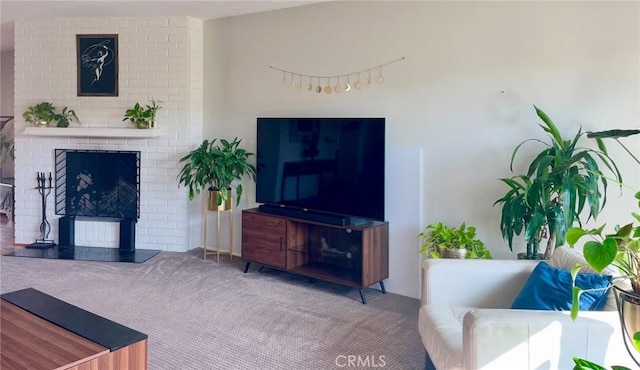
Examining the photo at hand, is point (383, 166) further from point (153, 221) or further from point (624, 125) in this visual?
point (153, 221)

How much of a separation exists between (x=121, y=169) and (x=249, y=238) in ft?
6.08

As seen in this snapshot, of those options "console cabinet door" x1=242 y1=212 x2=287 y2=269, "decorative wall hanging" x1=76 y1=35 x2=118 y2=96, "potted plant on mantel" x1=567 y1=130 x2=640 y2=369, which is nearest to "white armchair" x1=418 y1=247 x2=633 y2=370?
"potted plant on mantel" x1=567 y1=130 x2=640 y2=369

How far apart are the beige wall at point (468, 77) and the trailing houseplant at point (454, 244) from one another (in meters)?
0.24

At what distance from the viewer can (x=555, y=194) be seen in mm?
3162

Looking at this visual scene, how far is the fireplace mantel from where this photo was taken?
16.7 feet

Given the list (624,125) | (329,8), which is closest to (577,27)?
(624,125)

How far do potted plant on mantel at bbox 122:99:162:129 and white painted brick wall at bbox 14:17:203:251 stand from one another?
0.26 feet

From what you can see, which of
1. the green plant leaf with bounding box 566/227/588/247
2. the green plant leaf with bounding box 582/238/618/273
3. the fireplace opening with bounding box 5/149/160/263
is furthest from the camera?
the fireplace opening with bounding box 5/149/160/263

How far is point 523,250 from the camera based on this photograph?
3449 mm

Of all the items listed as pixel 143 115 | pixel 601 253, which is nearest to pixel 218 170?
pixel 143 115

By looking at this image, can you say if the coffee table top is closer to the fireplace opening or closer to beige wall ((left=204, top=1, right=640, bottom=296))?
beige wall ((left=204, top=1, right=640, bottom=296))

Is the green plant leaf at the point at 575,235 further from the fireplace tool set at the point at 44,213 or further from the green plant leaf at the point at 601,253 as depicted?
the fireplace tool set at the point at 44,213

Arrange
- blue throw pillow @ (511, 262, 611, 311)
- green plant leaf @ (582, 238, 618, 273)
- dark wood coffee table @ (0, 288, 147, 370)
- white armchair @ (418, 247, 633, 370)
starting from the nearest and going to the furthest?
green plant leaf @ (582, 238, 618, 273) → white armchair @ (418, 247, 633, 370) → dark wood coffee table @ (0, 288, 147, 370) → blue throw pillow @ (511, 262, 611, 311)

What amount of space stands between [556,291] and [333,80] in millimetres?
2703
